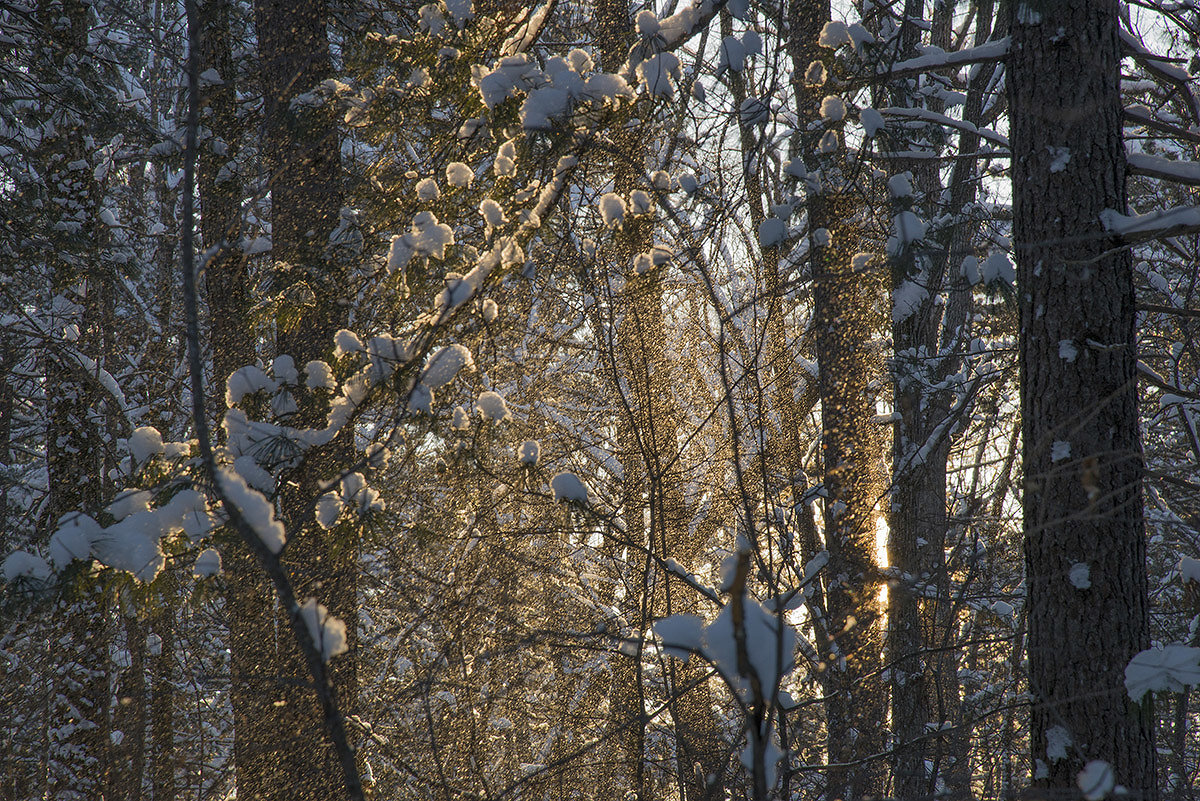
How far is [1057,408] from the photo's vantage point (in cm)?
314

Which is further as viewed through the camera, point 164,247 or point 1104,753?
point 164,247

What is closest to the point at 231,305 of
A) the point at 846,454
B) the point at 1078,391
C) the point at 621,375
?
the point at 621,375

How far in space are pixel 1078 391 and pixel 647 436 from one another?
1921 millimetres

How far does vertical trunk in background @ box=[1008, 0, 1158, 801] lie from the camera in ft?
9.82

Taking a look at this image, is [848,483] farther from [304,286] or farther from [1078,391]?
[304,286]

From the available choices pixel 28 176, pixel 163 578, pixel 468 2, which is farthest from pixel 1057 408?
pixel 28 176

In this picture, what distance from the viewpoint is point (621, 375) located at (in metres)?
5.55

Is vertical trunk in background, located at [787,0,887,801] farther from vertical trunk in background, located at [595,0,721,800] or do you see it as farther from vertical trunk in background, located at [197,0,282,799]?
vertical trunk in background, located at [197,0,282,799]

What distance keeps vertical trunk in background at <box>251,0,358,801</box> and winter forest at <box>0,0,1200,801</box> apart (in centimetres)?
3

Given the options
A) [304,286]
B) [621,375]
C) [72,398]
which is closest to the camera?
[304,286]

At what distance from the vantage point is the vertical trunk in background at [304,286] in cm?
425

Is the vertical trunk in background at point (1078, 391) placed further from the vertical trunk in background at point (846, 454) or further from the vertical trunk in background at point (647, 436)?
the vertical trunk in background at point (846, 454)

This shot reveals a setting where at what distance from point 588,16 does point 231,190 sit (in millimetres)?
4541

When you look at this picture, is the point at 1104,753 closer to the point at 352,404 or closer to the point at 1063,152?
the point at 1063,152
